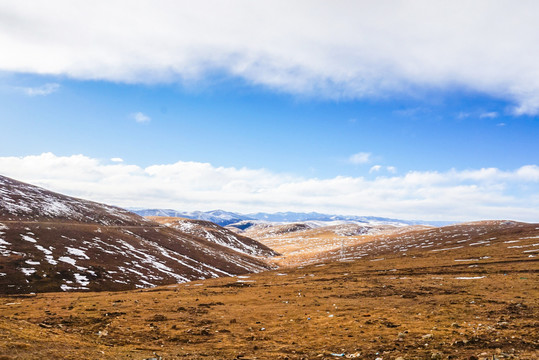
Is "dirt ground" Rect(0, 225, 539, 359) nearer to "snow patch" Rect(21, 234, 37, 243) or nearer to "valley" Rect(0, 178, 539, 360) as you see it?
"valley" Rect(0, 178, 539, 360)

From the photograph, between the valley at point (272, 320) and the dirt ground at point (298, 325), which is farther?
the valley at point (272, 320)

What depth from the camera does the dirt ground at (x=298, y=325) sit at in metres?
18.0

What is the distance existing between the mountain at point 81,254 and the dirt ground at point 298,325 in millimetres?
21121

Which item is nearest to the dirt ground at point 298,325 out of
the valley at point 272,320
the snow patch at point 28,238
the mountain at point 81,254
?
the valley at point 272,320

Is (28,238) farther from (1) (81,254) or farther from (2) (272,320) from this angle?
(2) (272,320)

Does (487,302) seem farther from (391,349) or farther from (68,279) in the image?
(68,279)

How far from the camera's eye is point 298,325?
27703 mm

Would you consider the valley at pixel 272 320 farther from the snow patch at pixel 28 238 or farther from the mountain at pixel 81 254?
the snow patch at pixel 28 238

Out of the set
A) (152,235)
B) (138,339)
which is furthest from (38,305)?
(152,235)

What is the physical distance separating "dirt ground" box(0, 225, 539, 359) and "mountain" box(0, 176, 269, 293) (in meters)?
21.1

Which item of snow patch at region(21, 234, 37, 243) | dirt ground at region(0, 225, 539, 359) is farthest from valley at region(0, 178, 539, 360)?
snow patch at region(21, 234, 37, 243)

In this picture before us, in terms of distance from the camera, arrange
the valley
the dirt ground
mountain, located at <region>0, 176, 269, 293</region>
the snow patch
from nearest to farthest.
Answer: the dirt ground, the valley, mountain, located at <region>0, 176, 269, 293</region>, the snow patch

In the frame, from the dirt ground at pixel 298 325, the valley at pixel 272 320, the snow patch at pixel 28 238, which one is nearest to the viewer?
the dirt ground at pixel 298 325

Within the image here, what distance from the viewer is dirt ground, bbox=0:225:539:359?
18.0 meters
